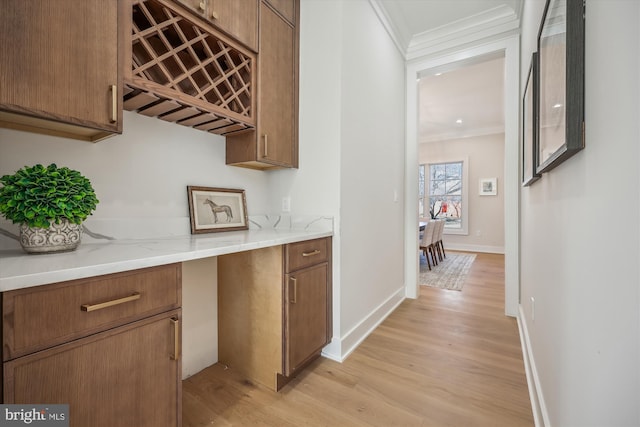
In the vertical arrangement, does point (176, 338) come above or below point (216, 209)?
below

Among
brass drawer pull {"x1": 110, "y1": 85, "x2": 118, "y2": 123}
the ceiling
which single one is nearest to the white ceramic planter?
brass drawer pull {"x1": 110, "y1": 85, "x2": 118, "y2": 123}

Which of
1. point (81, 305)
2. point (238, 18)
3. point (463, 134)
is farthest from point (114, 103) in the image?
point (463, 134)

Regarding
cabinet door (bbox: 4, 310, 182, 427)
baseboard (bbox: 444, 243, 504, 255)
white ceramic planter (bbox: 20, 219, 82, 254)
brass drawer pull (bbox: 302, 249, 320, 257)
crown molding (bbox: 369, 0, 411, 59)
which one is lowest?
baseboard (bbox: 444, 243, 504, 255)

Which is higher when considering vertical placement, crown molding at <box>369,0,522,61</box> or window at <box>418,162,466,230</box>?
crown molding at <box>369,0,522,61</box>

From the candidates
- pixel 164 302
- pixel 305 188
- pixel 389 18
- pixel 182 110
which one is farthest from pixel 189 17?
pixel 389 18

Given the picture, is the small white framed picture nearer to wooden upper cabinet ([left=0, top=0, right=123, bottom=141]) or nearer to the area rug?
the area rug

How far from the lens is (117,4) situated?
1.09 meters

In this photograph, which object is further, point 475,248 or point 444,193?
point 444,193

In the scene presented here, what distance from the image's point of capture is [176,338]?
1.01 meters

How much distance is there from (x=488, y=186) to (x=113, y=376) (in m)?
7.22

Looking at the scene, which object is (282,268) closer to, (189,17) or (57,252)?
(57,252)

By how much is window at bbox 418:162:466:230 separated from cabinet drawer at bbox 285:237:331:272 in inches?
225

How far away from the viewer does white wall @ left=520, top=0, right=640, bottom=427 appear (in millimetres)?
544

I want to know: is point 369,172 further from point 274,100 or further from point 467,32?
point 467,32
